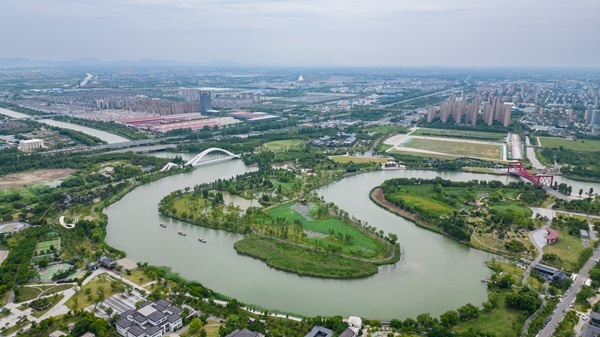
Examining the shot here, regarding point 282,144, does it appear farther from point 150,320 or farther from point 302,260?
point 150,320

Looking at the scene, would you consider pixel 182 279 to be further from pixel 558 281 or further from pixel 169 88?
pixel 169 88

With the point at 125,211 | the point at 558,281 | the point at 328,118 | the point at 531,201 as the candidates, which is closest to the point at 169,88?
the point at 328,118

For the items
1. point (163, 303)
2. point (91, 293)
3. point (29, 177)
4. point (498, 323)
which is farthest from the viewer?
point (29, 177)

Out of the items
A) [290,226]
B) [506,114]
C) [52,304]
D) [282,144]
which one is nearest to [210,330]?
[52,304]

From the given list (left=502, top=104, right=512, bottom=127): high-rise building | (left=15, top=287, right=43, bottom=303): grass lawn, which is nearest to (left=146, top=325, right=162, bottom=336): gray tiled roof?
(left=15, top=287, right=43, bottom=303): grass lawn

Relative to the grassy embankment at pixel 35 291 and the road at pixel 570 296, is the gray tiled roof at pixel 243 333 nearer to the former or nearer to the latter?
the grassy embankment at pixel 35 291
